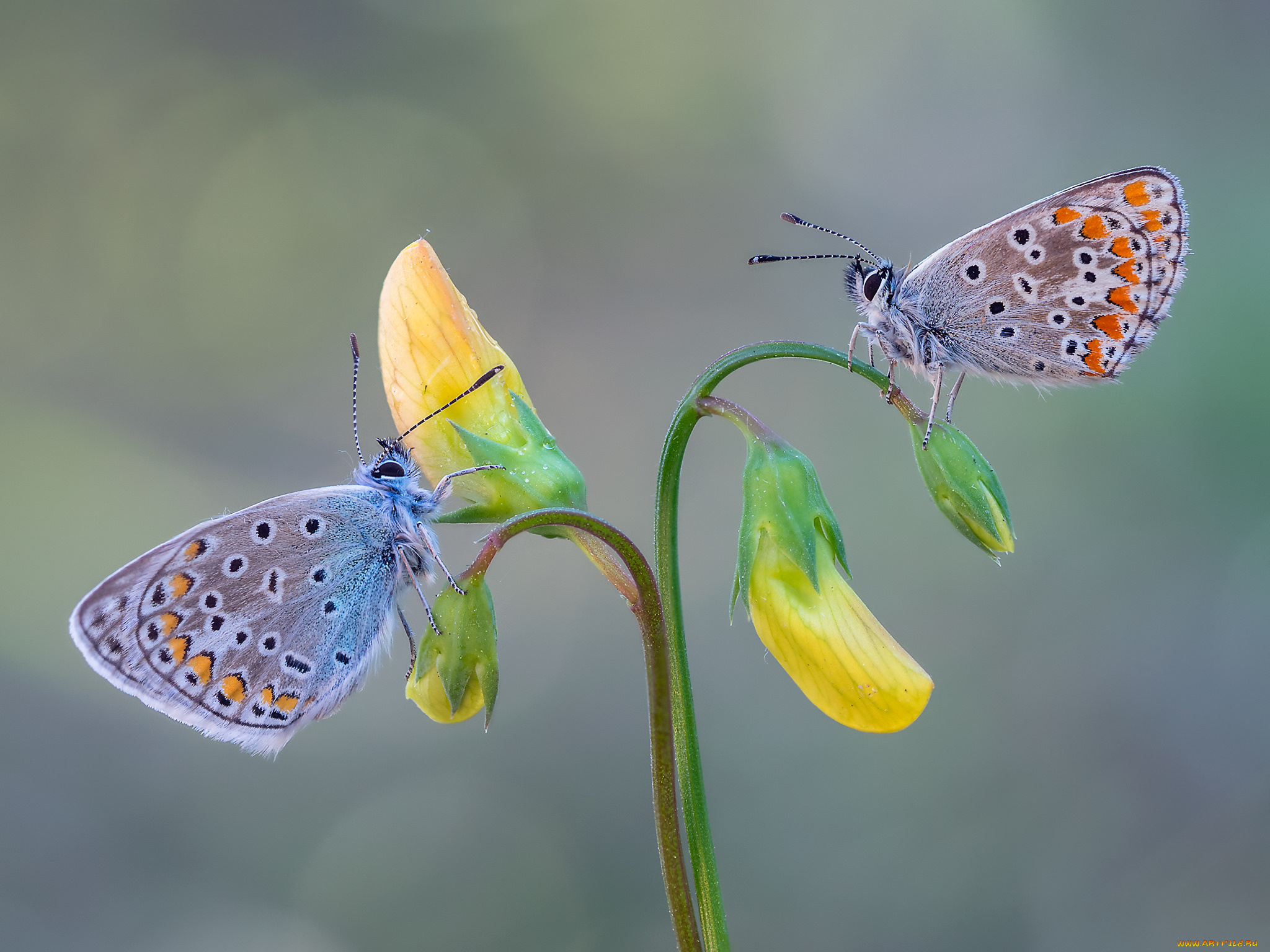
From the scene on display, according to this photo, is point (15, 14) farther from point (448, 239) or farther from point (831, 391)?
point (831, 391)

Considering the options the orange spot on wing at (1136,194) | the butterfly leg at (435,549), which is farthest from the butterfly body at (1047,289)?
the butterfly leg at (435,549)

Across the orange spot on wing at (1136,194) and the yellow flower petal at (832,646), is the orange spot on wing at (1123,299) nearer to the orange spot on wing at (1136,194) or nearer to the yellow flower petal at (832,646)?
the orange spot on wing at (1136,194)

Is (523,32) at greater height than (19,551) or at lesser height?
greater

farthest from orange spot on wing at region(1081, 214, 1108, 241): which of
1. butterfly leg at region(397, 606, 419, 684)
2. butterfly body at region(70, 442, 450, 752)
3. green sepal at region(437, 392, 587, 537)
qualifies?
butterfly leg at region(397, 606, 419, 684)

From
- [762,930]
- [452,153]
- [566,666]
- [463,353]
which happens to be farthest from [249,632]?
[452,153]

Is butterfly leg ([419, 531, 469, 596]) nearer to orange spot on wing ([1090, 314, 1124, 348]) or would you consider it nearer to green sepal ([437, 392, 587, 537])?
green sepal ([437, 392, 587, 537])

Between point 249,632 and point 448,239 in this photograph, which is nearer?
point 249,632
